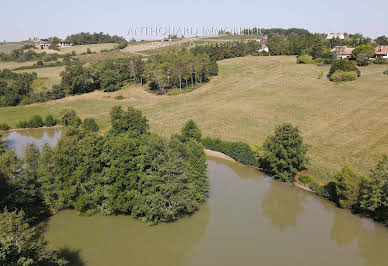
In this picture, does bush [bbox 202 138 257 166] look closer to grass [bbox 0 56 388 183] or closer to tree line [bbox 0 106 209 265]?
grass [bbox 0 56 388 183]

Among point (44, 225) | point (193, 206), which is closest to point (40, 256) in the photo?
point (44, 225)

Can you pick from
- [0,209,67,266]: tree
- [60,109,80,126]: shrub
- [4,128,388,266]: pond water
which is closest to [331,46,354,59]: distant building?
[60,109,80,126]: shrub

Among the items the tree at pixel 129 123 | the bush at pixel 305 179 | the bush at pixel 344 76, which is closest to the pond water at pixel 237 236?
the bush at pixel 305 179

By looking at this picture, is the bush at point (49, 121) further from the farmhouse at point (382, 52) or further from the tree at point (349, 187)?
the farmhouse at point (382, 52)

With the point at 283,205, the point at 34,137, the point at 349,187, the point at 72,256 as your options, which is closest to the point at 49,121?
the point at 34,137

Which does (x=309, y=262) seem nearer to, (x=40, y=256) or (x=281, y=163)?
(x=281, y=163)

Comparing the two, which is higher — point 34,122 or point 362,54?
point 362,54

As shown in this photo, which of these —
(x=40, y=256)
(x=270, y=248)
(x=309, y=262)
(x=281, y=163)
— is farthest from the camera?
(x=281, y=163)

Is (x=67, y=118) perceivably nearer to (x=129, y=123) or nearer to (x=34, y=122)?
(x=34, y=122)
